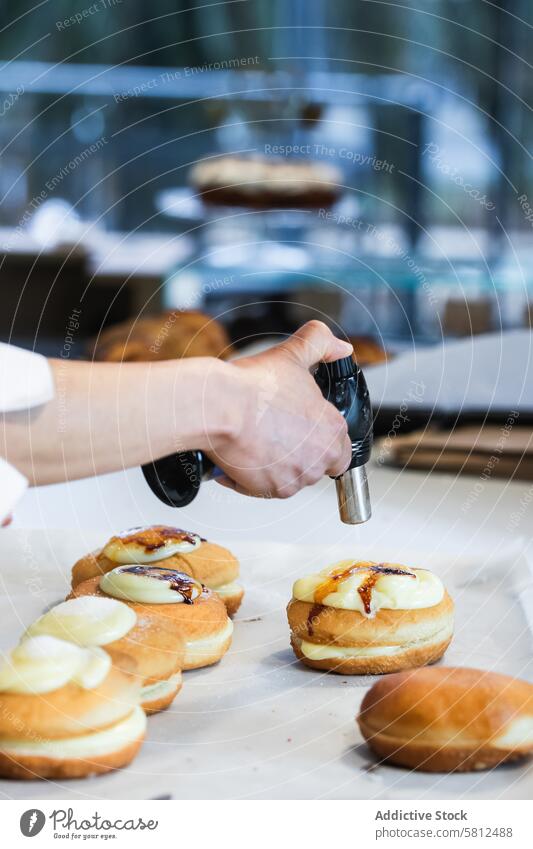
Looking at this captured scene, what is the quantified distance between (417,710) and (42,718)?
196 millimetres

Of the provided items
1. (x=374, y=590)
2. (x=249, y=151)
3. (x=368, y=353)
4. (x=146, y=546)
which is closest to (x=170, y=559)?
(x=146, y=546)

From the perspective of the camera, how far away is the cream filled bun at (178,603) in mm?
653

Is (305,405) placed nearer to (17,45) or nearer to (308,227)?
(308,227)

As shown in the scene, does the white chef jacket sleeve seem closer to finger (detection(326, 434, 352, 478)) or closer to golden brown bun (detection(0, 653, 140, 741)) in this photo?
golden brown bun (detection(0, 653, 140, 741))

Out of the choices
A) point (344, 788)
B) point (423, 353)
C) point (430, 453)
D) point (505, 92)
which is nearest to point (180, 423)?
point (344, 788)

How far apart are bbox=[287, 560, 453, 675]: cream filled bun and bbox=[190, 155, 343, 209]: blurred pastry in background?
5.73 ft

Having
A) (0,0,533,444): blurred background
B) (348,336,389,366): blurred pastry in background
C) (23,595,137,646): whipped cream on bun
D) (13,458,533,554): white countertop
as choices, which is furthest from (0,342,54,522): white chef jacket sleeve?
(0,0,533,444): blurred background

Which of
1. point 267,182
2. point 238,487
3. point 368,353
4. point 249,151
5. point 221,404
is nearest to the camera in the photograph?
point 221,404

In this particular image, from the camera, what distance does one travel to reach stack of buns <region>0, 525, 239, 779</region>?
49 centimetres

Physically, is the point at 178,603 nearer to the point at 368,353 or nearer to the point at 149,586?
the point at 149,586

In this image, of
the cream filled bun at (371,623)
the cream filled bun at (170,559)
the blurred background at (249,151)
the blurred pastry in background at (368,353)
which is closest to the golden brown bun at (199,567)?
the cream filled bun at (170,559)

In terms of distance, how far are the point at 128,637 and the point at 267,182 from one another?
1884mm

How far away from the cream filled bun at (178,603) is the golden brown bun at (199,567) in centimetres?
5

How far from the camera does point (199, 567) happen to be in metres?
0.77
